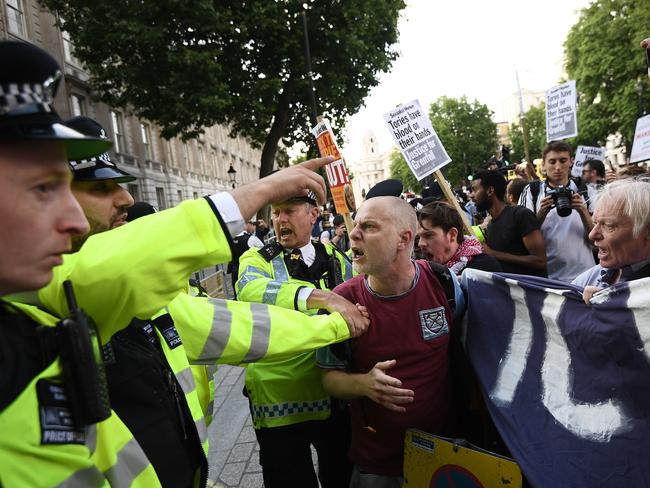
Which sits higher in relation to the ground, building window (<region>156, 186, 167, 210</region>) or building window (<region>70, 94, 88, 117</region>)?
building window (<region>70, 94, 88, 117</region>)

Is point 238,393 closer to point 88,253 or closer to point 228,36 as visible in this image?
point 88,253

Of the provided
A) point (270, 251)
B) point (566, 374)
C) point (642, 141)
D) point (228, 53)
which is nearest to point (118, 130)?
point (228, 53)

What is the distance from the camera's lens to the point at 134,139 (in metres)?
24.7

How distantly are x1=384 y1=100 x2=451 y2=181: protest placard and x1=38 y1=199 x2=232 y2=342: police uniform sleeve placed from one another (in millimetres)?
4178

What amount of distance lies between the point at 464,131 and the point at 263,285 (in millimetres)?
54262

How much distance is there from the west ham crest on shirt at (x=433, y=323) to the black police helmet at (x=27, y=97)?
1747 mm

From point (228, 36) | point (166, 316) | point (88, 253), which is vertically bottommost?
point (166, 316)

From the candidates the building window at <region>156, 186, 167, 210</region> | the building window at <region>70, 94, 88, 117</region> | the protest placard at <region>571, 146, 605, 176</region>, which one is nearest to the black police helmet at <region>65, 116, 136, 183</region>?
the protest placard at <region>571, 146, 605, 176</region>

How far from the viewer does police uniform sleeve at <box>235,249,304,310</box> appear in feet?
7.59

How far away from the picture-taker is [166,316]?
1.57 meters

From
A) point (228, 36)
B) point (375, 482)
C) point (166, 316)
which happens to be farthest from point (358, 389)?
point (228, 36)

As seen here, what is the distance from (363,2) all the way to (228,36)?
4.83 m

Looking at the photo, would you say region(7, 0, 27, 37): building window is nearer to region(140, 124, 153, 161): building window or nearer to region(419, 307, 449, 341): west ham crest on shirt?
region(140, 124, 153, 161): building window

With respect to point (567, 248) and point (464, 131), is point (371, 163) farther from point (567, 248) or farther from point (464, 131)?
point (567, 248)
